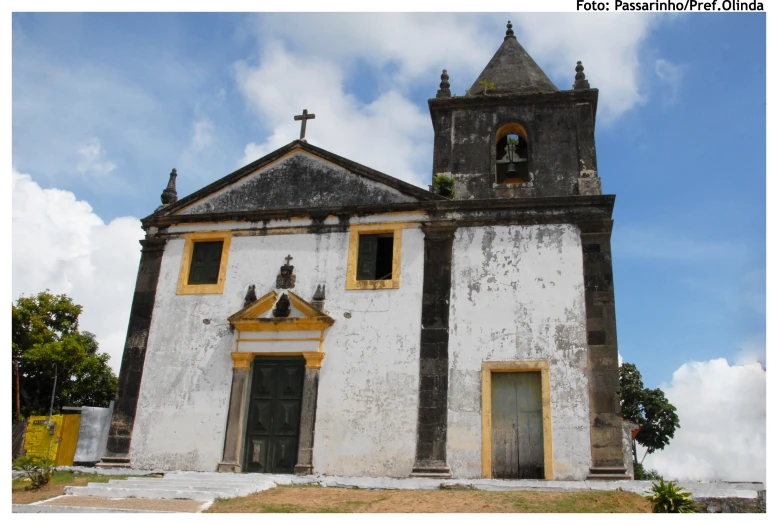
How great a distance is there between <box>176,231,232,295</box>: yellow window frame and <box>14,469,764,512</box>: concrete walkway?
3521 mm

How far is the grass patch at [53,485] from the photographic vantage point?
9492 millimetres

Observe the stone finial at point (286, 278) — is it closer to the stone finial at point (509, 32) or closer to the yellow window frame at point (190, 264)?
the yellow window frame at point (190, 264)

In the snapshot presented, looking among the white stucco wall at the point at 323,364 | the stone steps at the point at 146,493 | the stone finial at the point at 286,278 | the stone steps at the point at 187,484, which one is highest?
the stone finial at the point at 286,278

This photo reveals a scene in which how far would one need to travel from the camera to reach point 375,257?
1297cm

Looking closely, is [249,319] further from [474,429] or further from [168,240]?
[474,429]

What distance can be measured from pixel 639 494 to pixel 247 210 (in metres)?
8.59

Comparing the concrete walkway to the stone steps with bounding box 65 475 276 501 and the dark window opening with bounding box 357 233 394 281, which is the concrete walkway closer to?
the stone steps with bounding box 65 475 276 501

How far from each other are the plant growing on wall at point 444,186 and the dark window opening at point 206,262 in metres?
4.38

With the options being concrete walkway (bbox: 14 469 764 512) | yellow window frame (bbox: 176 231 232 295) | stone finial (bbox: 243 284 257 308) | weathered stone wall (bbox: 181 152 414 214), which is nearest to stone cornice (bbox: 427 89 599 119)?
weathered stone wall (bbox: 181 152 414 214)

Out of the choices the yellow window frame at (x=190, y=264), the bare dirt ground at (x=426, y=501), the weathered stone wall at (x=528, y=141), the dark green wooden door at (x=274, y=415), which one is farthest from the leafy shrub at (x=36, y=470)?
the weathered stone wall at (x=528, y=141)

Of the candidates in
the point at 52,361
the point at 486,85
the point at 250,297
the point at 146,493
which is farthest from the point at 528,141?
the point at 52,361

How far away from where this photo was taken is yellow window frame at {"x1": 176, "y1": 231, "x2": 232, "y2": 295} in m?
13.4

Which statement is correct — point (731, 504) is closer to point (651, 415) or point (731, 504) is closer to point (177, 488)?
point (177, 488)

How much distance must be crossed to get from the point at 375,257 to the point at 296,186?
231 centimetres
